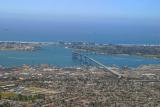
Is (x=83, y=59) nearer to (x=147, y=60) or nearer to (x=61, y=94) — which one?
(x=147, y=60)

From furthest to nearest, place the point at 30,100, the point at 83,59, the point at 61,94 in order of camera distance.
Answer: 1. the point at 83,59
2. the point at 61,94
3. the point at 30,100

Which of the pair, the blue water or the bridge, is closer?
the bridge

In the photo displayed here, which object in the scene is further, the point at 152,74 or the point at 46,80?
the point at 152,74

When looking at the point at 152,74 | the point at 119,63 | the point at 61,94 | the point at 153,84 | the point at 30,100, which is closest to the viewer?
the point at 30,100

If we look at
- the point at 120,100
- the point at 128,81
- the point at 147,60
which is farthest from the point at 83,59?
the point at 120,100

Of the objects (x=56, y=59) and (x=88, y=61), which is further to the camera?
(x=56, y=59)

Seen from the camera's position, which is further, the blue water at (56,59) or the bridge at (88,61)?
the blue water at (56,59)
